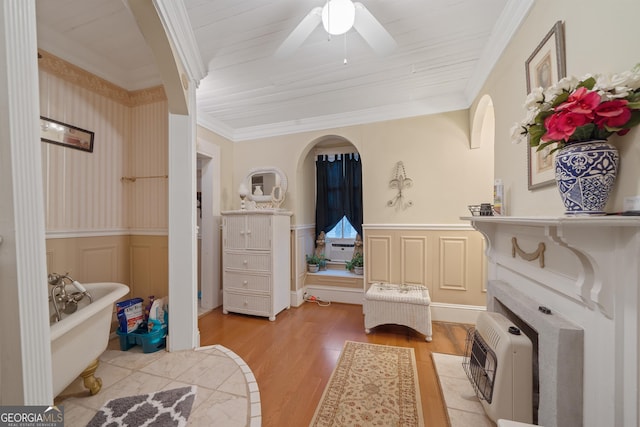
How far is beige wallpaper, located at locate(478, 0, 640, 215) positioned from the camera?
78cm

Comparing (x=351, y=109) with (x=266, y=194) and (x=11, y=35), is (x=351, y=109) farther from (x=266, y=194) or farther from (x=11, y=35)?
(x=11, y=35)

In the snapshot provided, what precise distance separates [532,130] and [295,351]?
2265mm

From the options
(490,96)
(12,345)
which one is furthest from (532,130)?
(12,345)

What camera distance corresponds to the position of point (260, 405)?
1.51 m

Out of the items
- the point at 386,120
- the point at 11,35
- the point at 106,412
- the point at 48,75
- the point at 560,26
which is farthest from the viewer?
the point at 386,120

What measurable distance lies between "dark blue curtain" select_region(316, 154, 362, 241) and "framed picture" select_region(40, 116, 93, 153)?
2.78 m

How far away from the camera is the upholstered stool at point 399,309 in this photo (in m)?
2.29

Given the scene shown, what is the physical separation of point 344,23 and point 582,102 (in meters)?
1.13

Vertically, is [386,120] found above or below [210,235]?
above

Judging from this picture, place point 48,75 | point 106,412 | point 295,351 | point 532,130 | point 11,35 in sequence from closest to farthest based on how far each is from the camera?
1. point 11,35
2. point 532,130
3. point 106,412
4. point 48,75
5. point 295,351

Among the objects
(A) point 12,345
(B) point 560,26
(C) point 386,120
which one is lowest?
(A) point 12,345

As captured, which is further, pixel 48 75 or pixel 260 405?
pixel 48 75

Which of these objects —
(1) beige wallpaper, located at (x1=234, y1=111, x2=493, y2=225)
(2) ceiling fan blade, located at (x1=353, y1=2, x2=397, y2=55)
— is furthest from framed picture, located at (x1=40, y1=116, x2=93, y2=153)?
(2) ceiling fan blade, located at (x1=353, y1=2, x2=397, y2=55)

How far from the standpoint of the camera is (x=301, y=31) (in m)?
1.39
